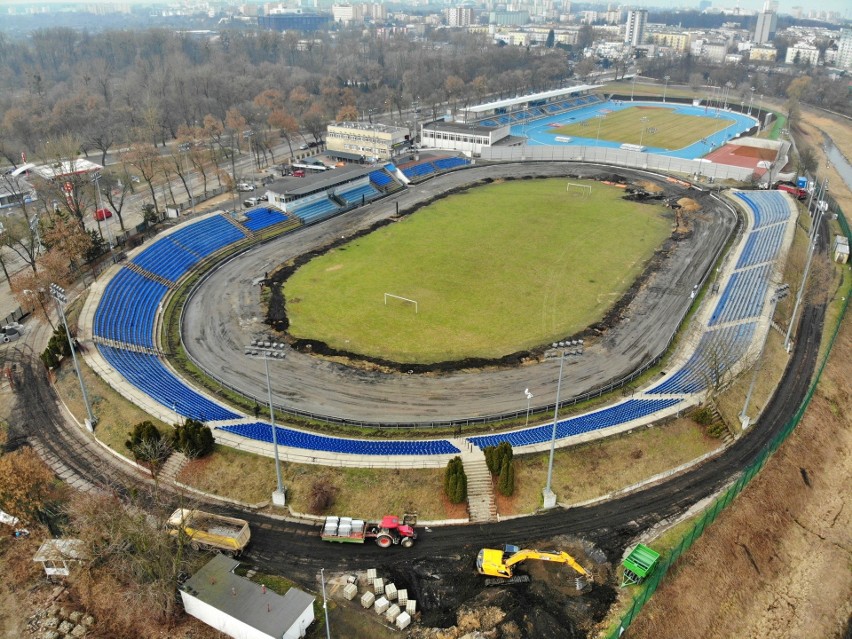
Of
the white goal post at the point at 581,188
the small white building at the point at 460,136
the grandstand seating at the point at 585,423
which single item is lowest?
the grandstand seating at the point at 585,423

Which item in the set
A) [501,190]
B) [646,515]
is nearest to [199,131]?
[501,190]

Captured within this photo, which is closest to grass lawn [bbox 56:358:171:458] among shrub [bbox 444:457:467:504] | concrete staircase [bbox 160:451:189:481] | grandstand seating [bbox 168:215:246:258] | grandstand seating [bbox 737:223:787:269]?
concrete staircase [bbox 160:451:189:481]

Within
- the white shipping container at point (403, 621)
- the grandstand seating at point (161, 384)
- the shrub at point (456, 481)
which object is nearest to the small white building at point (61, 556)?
A: the grandstand seating at point (161, 384)

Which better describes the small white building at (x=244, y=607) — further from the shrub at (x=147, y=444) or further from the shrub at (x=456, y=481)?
the shrub at (x=147, y=444)

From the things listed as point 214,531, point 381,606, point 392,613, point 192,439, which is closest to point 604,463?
point 392,613

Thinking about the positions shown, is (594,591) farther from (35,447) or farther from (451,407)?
(35,447)

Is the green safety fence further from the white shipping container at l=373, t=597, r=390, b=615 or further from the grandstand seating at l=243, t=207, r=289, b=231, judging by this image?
the grandstand seating at l=243, t=207, r=289, b=231

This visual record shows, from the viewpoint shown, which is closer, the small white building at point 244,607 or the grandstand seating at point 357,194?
the small white building at point 244,607

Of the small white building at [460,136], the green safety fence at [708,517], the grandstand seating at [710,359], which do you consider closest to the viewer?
the green safety fence at [708,517]
